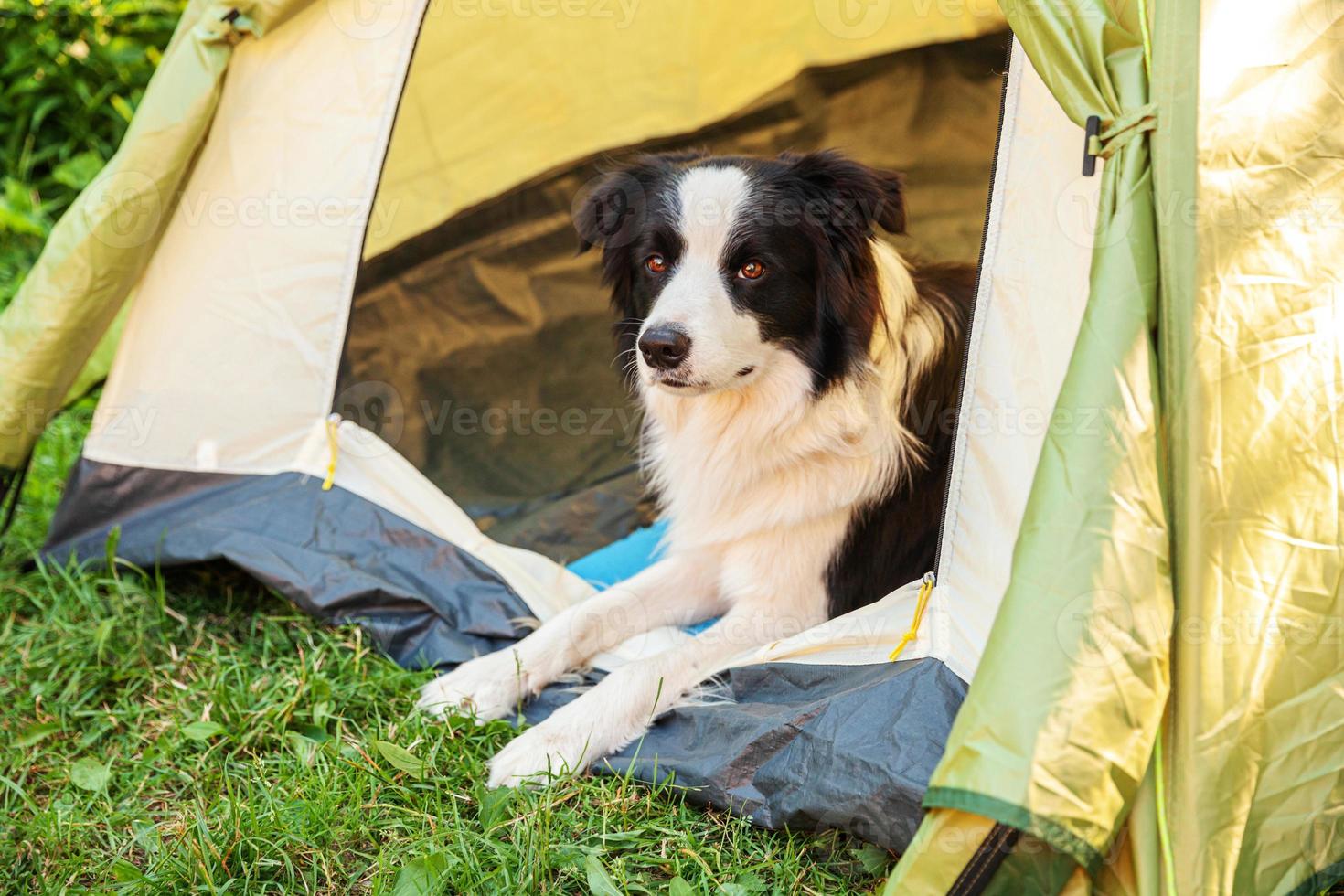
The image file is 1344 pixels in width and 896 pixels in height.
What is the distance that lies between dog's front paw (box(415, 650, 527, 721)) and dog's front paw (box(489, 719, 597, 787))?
17 centimetres

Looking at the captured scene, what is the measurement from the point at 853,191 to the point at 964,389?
64 centimetres

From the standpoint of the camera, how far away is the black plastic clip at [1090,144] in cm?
176

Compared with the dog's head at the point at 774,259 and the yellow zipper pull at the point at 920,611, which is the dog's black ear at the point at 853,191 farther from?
the yellow zipper pull at the point at 920,611

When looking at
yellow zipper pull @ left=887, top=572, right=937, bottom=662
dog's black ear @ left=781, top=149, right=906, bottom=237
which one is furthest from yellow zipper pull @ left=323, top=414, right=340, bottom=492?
yellow zipper pull @ left=887, top=572, right=937, bottom=662

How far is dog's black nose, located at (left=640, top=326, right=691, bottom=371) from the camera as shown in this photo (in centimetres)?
238

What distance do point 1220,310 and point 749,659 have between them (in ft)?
4.01

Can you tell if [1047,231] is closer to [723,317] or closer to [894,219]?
[894,219]

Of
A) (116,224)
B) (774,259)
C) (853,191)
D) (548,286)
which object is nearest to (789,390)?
(774,259)

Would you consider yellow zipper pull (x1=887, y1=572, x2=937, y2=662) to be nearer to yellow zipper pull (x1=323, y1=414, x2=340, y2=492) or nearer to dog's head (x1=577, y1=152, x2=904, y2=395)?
dog's head (x1=577, y1=152, x2=904, y2=395)

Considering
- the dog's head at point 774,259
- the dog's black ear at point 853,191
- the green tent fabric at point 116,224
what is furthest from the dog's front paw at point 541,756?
the green tent fabric at point 116,224

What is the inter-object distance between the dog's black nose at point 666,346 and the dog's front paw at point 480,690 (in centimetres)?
81

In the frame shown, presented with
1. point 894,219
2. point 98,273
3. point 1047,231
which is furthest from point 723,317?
point 98,273

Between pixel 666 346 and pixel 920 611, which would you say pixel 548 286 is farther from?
pixel 920 611

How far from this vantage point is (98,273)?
2.82m
